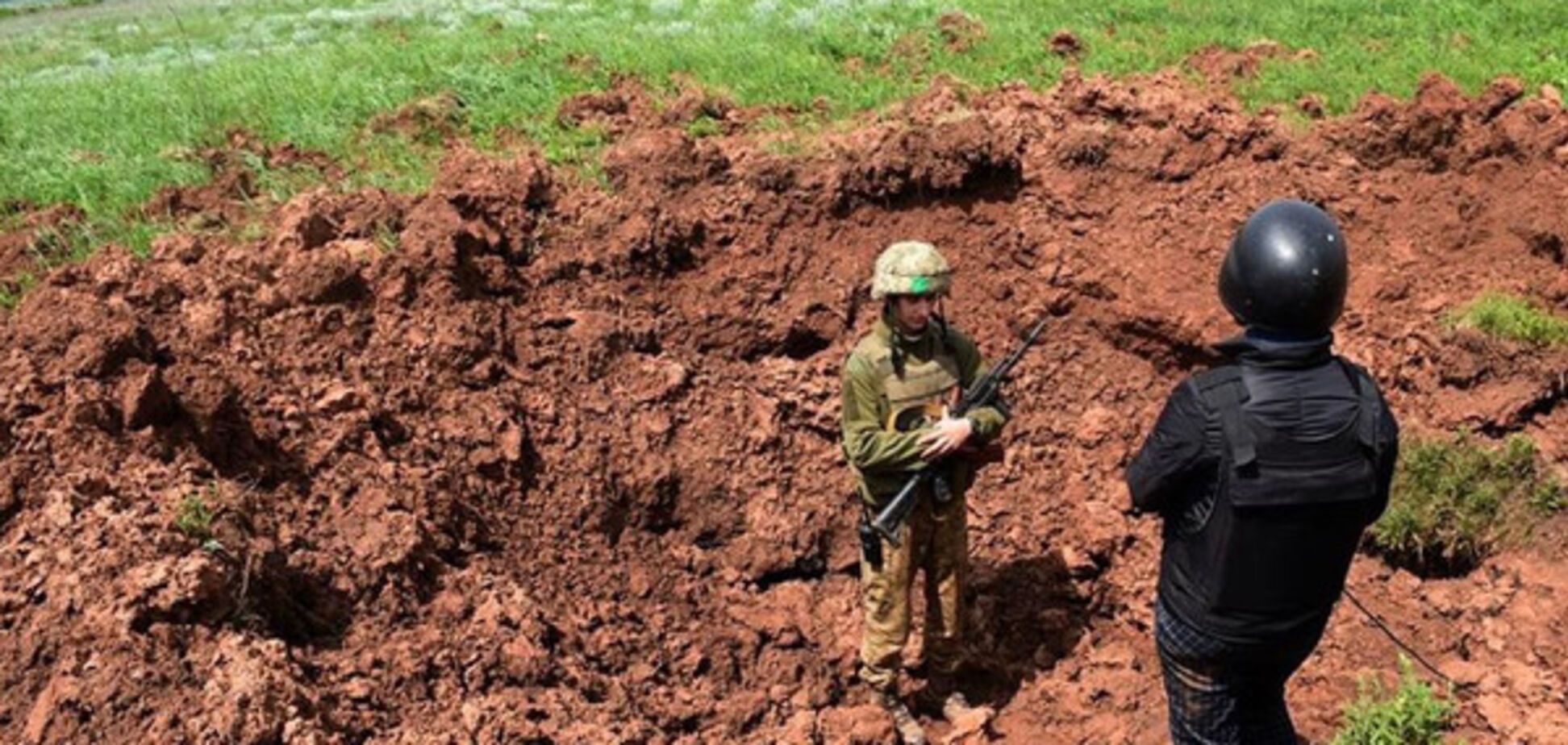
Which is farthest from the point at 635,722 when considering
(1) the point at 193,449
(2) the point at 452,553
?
(1) the point at 193,449

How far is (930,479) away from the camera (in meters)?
4.45

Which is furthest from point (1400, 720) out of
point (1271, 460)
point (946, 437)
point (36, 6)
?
point (36, 6)

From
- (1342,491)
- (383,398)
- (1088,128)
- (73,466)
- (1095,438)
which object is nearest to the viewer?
(1342,491)

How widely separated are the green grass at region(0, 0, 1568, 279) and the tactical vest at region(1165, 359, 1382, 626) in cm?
493

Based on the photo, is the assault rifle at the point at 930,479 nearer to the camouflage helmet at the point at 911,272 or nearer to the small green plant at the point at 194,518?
the camouflage helmet at the point at 911,272

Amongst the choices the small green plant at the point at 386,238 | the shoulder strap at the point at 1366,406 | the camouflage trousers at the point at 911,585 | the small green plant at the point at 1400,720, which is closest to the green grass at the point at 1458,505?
the small green plant at the point at 1400,720

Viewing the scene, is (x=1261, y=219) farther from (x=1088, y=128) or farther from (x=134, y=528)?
(x=1088, y=128)

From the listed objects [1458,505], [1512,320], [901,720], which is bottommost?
[901,720]

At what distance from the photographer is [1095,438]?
6223 millimetres

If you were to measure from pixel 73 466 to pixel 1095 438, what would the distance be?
475 centimetres

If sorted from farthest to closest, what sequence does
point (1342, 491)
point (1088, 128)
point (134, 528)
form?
1. point (1088, 128)
2. point (134, 528)
3. point (1342, 491)

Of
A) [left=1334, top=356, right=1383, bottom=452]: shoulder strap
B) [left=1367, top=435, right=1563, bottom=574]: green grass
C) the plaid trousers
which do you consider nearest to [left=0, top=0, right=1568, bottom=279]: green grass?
[left=1367, top=435, right=1563, bottom=574]: green grass

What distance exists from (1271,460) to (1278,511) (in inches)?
5.9

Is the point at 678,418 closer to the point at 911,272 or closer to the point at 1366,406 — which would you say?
the point at 911,272
